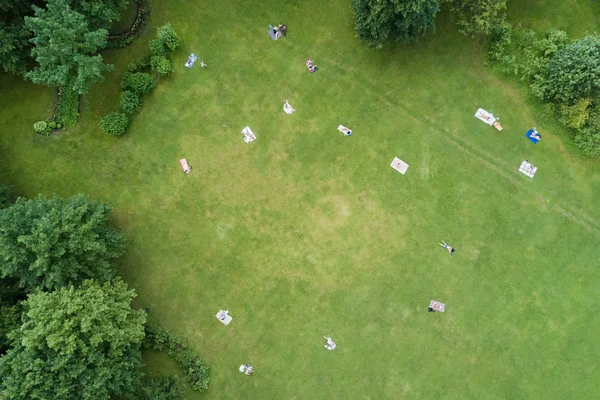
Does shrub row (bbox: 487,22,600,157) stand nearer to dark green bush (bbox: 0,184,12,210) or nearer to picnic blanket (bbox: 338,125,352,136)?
picnic blanket (bbox: 338,125,352,136)

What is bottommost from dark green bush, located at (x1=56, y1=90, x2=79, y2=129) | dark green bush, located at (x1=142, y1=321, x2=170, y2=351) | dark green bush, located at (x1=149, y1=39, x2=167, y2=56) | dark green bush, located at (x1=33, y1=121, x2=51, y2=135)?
dark green bush, located at (x1=142, y1=321, x2=170, y2=351)

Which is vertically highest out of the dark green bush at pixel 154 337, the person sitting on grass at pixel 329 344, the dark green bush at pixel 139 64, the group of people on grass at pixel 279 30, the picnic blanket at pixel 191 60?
the group of people on grass at pixel 279 30

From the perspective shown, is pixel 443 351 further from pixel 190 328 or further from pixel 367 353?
pixel 190 328

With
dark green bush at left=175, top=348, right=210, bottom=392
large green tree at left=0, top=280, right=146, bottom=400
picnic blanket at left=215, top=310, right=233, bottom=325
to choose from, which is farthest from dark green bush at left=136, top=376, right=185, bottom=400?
picnic blanket at left=215, top=310, right=233, bottom=325

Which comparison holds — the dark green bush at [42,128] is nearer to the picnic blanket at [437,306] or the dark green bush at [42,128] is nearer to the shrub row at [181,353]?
the shrub row at [181,353]

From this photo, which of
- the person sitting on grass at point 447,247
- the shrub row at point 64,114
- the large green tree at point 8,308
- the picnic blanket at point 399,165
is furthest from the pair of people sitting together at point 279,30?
the large green tree at point 8,308

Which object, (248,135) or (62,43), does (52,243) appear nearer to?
(62,43)
